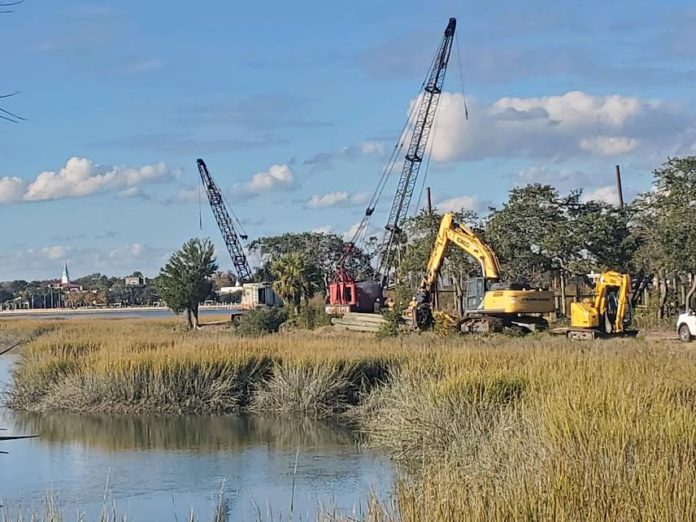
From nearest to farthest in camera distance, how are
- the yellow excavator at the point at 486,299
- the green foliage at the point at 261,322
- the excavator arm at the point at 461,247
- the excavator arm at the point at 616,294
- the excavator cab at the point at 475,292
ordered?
1. the excavator arm at the point at 616,294
2. the yellow excavator at the point at 486,299
3. the excavator arm at the point at 461,247
4. the excavator cab at the point at 475,292
5. the green foliage at the point at 261,322

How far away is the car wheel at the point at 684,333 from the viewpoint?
28500mm

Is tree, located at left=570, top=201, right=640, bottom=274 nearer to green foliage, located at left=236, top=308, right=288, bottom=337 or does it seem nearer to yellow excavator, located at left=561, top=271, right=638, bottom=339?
yellow excavator, located at left=561, top=271, right=638, bottom=339

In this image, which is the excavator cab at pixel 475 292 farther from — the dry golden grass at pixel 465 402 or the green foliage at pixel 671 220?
the green foliage at pixel 671 220

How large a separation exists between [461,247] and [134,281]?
138m

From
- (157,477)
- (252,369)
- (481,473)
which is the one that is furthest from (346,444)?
(481,473)

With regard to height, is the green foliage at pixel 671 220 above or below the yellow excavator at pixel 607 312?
above

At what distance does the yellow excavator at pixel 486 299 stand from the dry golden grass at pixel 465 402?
5.88 feet

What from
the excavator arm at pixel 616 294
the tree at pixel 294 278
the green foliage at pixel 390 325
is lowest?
the green foliage at pixel 390 325

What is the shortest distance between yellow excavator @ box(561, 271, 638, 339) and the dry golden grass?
248 centimetres

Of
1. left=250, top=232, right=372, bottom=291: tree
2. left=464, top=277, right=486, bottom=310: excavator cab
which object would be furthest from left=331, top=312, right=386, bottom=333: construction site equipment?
left=250, top=232, right=372, bottom=291: tree

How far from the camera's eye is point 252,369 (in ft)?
72.6

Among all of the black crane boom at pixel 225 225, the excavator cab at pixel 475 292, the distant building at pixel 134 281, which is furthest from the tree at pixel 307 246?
the distant building at pixel 134 281

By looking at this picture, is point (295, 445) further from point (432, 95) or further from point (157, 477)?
point (432, 95)

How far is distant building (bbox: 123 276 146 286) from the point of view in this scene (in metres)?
162
